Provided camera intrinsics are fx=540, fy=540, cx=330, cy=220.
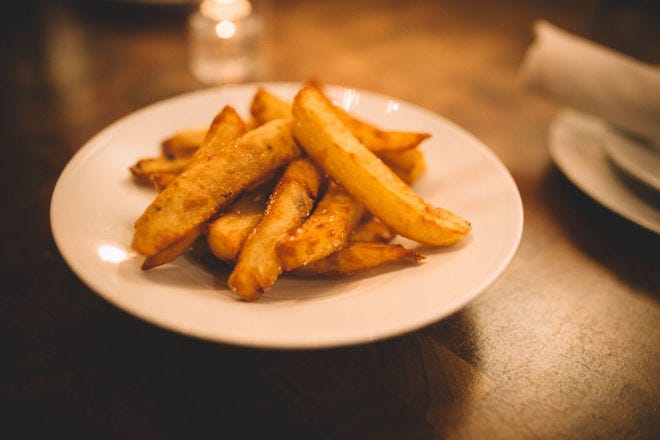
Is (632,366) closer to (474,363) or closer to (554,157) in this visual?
(474,363)

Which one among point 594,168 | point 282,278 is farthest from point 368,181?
point 594,168

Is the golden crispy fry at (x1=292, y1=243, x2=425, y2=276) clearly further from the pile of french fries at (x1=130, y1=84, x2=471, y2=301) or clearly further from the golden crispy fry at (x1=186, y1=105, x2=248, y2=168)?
the golden crispy fry at (x1=186, y1=105, x2=248, y2=168)

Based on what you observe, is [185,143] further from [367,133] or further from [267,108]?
[367,133]

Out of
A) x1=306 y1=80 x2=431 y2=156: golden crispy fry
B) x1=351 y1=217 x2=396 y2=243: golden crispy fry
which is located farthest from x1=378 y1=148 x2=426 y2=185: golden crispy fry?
x1=351 y1=217 x2=396 y2=243: golden crispy fry

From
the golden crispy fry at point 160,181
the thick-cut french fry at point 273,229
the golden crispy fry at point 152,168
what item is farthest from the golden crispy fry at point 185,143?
the thick-cut french fry at point 273,229

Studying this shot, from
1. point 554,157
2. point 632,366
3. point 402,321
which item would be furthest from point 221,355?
point 554,157

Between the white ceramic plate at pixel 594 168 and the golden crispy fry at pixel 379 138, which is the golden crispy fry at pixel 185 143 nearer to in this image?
the golden crispy fry at pixel 379 138
